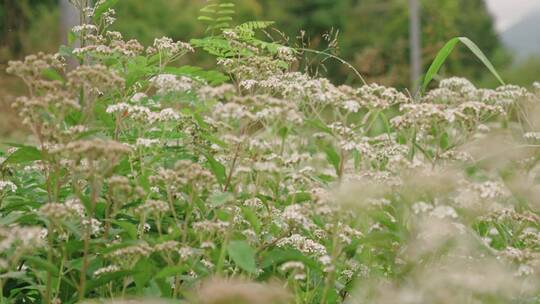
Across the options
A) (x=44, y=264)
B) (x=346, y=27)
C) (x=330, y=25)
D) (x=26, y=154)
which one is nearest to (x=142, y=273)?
(x=44, y=264)

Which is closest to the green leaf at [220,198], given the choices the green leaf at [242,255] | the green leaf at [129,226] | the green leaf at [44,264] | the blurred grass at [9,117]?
the green leaf at [242,255]

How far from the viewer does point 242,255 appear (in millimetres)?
2170

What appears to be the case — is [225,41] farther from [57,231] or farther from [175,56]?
[57,231]

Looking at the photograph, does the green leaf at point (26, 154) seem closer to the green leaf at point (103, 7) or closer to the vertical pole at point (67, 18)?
the green leaf at point (103, 7)

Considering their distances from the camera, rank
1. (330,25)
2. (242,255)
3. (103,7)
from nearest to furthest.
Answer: (242,255) < (103,7) < (330,25)

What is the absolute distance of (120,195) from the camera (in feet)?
8.25

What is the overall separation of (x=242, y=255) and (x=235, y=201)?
30 cm

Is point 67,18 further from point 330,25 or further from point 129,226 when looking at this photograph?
point 330,25

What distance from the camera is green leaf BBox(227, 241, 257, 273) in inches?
84.1

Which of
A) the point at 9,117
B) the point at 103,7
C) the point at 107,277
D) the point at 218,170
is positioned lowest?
the point at 107,277

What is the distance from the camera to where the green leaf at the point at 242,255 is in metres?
2.14

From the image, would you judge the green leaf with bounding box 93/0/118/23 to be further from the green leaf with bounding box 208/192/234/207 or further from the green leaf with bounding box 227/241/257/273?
the green leaf with bounding box 227/241/257/273

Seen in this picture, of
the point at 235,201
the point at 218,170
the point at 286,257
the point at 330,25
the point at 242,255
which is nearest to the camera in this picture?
the point at 242,255

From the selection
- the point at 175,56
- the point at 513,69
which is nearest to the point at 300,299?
the point at 175,56
